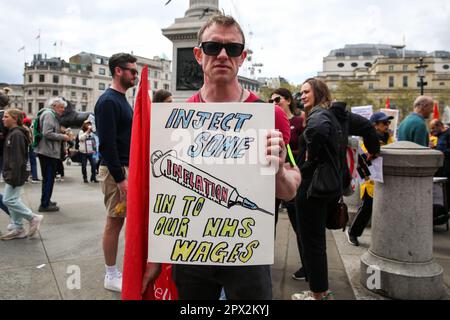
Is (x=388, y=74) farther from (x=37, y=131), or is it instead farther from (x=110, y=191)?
(x=110, y=191)

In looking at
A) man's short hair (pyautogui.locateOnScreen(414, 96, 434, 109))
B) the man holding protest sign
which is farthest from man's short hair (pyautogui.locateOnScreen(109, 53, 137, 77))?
man's short hair (pyautogui.locateOnScreen(414, 96, 434, 109))

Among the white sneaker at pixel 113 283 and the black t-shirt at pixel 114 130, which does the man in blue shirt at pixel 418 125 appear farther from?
the white sneaker at pixel 113 283

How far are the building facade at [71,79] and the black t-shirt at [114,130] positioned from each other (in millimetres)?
84256

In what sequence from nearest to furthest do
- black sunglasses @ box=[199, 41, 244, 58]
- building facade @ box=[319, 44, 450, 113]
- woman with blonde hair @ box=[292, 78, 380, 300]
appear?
black sunglasses @ box=[199, 41, 244, 58] < woman with blonde hair @ box=[292, 78, 380, 300] < building facade @ box=[319, 44, 450, 113]

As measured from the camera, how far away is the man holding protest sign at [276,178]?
158cm

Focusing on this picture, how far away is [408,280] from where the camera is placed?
3.16m

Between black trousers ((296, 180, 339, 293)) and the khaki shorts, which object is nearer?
black trousers ((296, 180, 339, 293))

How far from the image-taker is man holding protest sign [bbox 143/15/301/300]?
62.3 inches

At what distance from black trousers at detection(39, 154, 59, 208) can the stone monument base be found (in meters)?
5.22

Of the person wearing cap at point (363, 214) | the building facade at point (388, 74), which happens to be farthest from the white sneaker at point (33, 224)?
the building facade at point (388, 74)

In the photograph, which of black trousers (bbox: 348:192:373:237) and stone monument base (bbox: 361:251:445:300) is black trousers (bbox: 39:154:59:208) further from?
stone monument base (bbox: 361:251:445:300)
